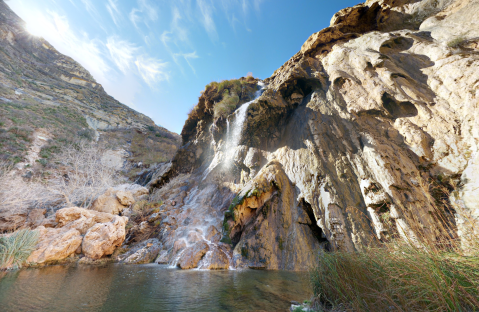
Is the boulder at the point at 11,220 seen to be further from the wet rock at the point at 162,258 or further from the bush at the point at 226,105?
the bush at the point at 226,105

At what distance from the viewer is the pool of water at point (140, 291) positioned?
440 centimetres

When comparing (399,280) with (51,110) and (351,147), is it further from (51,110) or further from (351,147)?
(51,110)

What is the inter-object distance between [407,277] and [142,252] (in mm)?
11830

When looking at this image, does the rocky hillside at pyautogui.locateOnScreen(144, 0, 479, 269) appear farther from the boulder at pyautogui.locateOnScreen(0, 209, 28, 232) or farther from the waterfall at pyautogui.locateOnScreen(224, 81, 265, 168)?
the boulder at pyautogui.locateOnScreen(0, 209, 28, 232)

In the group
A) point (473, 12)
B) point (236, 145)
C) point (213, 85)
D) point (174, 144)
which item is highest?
point (174, 144)

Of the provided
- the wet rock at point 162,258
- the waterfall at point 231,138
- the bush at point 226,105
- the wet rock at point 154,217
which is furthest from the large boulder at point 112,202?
the bush at point 226,105

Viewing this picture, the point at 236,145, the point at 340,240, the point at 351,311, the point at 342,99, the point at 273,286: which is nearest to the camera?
the point at 351,311

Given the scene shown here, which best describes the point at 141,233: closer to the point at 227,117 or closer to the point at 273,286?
the point at 273,286

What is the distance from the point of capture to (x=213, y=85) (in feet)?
70.4

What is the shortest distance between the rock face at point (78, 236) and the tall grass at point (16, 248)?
1.08 ft

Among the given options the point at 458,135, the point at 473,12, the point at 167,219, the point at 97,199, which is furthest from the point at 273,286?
the point at 473,12

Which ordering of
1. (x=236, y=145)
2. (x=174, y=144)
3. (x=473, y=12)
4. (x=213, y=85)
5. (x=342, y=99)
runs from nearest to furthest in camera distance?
(x=473, y=12) < (x=342, y=99) < (x=236, y=145) < (x=213, y=85) < (x=174, y=144)

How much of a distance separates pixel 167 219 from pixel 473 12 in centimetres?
2409

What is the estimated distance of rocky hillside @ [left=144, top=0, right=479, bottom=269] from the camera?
927cm
